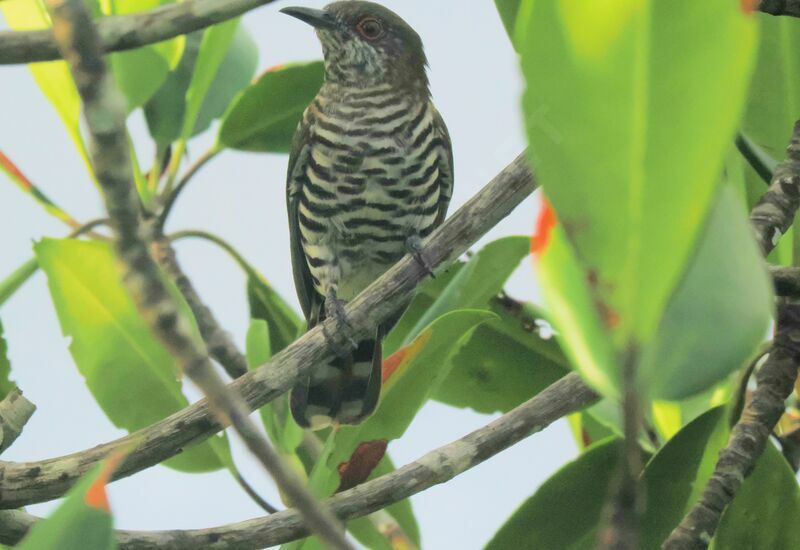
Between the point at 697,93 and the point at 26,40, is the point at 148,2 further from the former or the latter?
the point at 697,93

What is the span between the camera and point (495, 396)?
1.62m

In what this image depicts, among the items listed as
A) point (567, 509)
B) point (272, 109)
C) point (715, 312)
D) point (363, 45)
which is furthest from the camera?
point (363, 45)

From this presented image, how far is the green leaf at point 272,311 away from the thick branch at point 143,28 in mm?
1008

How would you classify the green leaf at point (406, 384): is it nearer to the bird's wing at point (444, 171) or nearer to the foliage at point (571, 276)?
the foliage at point (571, 276)

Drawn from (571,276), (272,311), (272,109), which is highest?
(272,109)

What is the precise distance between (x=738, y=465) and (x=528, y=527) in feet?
0.87

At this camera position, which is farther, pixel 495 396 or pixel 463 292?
pixel 495 396

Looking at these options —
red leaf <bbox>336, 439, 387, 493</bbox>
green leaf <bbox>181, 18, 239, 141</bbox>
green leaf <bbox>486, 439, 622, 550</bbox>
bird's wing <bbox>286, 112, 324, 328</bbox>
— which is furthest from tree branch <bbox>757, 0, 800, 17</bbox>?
bird's wing <bbox>286, 112, 324, 328</bbox>

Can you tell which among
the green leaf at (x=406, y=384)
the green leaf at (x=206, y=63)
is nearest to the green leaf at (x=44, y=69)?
the green leaf at (x=206, y=63)

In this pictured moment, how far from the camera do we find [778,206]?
1238 mm

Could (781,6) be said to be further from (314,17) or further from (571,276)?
(314,17)

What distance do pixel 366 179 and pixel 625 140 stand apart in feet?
5.76

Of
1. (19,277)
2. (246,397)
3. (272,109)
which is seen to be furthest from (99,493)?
(272,109)

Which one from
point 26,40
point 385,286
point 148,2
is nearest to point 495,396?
point 385,286
